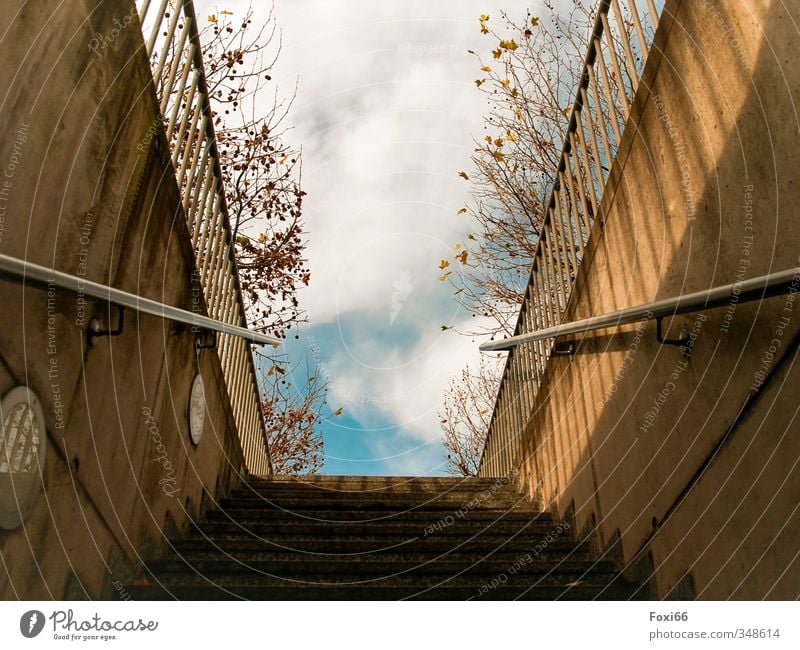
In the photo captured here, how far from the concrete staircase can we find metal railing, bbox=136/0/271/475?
4.24 feet

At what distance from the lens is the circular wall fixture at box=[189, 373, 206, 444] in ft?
11.4

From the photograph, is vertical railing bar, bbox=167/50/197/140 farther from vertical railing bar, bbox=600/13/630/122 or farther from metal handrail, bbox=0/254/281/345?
vertical railing bar, bbox=600/13/630/122

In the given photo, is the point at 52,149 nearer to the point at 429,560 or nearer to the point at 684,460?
the point at 429,560

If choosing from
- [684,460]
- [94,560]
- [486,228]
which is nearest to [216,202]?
[94,560]

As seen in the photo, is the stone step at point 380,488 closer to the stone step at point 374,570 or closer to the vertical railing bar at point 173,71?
the stone step at point 374,570

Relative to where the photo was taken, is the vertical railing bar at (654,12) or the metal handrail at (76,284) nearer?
the metal handrail at (76,284)

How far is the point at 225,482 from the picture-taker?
4.34 meters

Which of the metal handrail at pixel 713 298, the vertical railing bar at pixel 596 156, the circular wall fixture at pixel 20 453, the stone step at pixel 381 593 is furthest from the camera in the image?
the vertical railing bar at pixel 596 156

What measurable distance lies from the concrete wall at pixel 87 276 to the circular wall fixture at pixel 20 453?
0.04 meters

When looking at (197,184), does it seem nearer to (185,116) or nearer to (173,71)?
(185,116)

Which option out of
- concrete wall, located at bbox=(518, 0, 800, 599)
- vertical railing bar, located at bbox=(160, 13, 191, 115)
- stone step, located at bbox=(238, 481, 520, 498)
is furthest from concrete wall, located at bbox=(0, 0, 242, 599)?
concrete wall, located at bbox=(518, 0, 800, 599)

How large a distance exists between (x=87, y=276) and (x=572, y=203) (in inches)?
105

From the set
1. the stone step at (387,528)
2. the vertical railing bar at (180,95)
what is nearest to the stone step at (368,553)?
the stone step at (387,528)

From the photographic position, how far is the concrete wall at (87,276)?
5.65 ft
